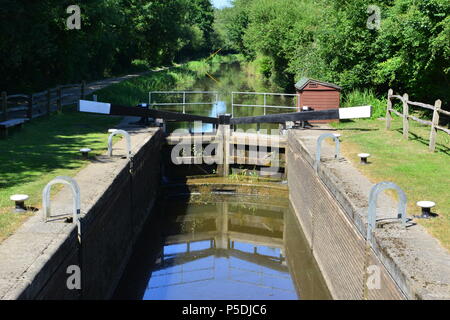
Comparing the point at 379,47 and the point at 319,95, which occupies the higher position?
the point at 379,47

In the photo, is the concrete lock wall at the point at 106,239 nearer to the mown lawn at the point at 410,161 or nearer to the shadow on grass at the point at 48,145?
the shadow on grass at the point at 48,145

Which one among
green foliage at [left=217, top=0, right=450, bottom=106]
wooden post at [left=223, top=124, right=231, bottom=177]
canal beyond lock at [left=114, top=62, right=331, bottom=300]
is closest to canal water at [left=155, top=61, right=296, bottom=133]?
green foliage at [left=217, top=0, right=450, bottom=106]

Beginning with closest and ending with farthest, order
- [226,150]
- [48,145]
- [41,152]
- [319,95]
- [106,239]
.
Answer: [106,239], [41,152], [48,145], [226,150], [319,95]

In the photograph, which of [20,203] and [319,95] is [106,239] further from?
[319,95]

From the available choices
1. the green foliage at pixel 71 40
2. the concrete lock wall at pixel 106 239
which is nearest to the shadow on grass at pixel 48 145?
the concrete lock wall at pixel 106 239

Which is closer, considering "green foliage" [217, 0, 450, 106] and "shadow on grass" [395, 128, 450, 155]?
"shadow on grass" [395, 128, 450, 155]

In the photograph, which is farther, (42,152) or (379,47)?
(379,47)

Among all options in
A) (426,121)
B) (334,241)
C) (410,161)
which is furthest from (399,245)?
(426,121)

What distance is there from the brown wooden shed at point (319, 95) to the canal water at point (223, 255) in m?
3.25

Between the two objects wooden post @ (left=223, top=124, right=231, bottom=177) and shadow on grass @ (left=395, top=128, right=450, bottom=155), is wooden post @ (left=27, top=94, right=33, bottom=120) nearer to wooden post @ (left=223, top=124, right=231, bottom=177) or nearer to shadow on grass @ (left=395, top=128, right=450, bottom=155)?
wooden post @ (left=223, top=124, right=231, bottom=177)

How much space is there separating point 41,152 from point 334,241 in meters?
6.27

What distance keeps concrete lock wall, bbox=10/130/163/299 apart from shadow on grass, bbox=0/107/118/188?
41.7 inches

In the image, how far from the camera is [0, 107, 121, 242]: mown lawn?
7953 millimetres

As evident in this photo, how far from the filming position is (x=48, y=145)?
476 inches
